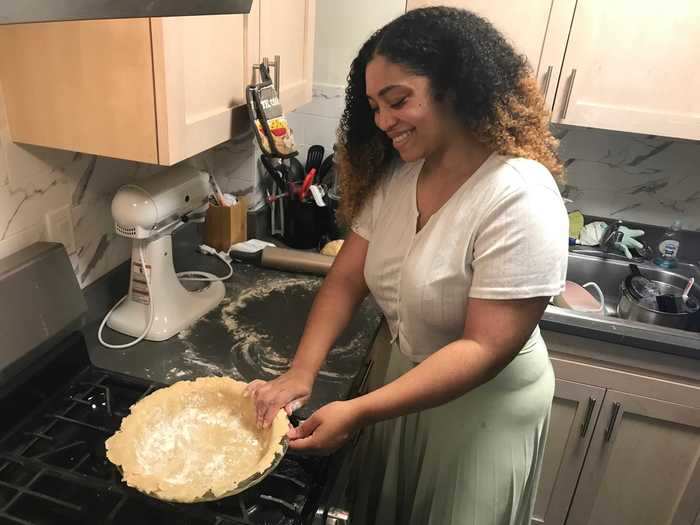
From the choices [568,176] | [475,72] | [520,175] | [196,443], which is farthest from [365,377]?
[568,176]

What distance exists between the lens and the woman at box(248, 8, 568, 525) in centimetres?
91

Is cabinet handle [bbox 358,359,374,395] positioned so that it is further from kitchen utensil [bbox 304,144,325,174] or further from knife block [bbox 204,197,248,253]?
kitchen utensil [bbox 304,144,325,174]

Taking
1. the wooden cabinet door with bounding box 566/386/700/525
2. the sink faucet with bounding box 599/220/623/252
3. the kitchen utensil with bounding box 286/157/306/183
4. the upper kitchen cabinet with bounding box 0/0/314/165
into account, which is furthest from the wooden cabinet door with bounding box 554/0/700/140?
the upper kitchen cabinet with bounding box 0/0/314/165

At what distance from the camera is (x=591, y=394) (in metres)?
1.66

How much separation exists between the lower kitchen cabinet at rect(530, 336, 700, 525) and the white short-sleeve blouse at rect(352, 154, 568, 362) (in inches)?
29.9

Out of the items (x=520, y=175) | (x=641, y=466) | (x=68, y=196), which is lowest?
(x=641, y=466)

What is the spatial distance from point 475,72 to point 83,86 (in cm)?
67

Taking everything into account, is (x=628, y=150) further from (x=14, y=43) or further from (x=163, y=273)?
(x=14, y=43)

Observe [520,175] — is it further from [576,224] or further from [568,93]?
[576,224]

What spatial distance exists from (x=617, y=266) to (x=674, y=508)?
30.3 inches

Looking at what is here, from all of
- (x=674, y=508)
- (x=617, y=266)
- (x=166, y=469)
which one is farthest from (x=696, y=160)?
(x=166, y=469)

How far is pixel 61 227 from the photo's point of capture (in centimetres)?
121

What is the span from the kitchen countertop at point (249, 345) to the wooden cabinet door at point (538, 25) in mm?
829

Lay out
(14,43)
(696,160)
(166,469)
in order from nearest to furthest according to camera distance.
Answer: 1. (166,469)
2. (14,43)
3. (696,160)
